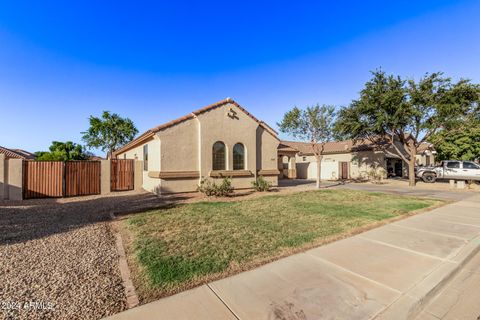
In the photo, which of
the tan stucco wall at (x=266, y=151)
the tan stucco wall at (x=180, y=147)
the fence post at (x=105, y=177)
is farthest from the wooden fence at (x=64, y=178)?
the tan stucco wall at (x=266, y=151)

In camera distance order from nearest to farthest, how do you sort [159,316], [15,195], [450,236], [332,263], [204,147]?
[159,316]
[332,263]
[450,236]
[15,195]
[204,147]

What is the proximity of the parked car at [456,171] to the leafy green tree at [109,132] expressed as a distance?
4161cm

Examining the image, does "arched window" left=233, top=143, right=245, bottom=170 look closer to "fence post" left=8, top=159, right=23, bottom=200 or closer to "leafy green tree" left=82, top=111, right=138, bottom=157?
"fence post" left=8, top=159, right=23, bottom=200

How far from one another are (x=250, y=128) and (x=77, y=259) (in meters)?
11.4

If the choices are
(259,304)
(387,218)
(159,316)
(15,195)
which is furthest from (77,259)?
(15,195)

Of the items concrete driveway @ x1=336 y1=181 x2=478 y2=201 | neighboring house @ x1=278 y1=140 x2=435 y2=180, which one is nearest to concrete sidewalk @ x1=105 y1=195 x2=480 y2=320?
concrete driveway @ x1=336 y1=181 x2=478 y2=201

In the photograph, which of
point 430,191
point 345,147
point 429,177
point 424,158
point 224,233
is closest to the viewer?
point 224,233

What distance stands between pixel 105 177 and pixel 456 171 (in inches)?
1054

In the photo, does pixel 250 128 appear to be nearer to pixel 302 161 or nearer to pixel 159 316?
pixel 159 316

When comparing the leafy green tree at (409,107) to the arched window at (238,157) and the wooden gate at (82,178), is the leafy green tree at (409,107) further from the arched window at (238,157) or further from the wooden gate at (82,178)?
the wooden gate at (82,178)

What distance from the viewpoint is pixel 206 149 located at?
12.5 meters

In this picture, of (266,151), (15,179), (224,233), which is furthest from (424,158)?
(15,179)

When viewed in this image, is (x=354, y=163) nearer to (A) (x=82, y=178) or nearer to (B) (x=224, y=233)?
(B) (x=224, y=233)

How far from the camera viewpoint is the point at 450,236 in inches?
A: 219
